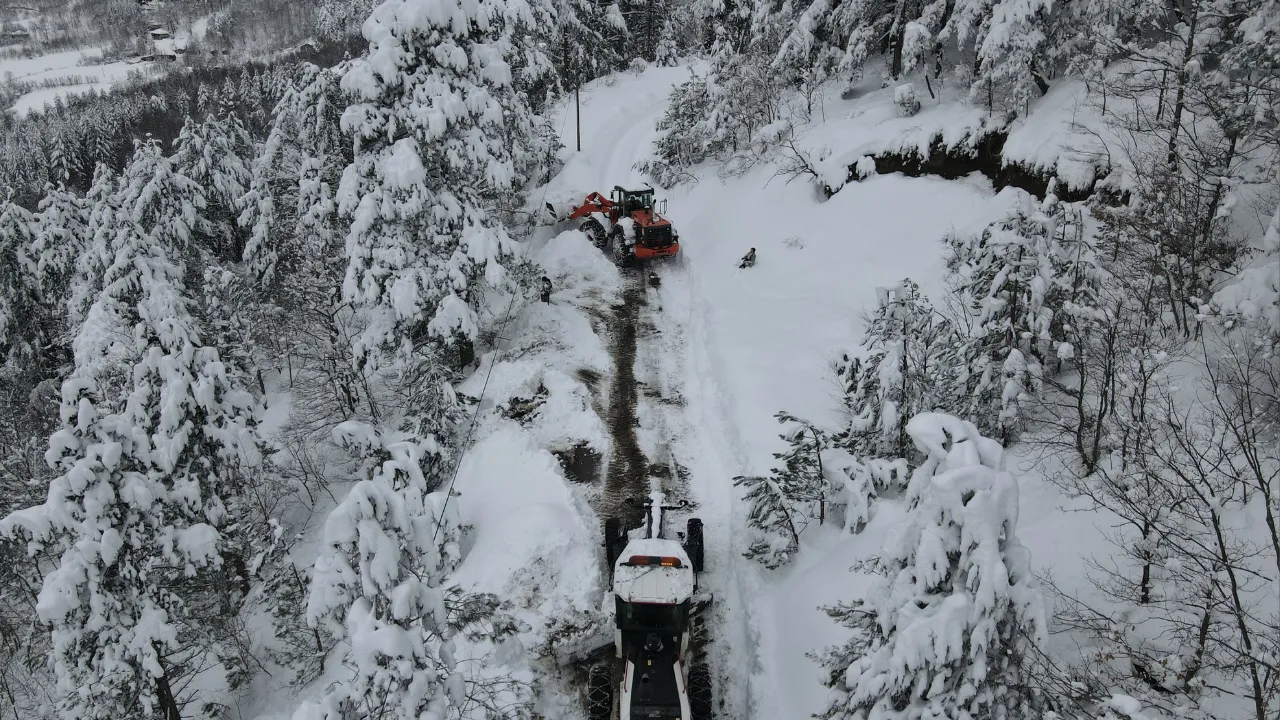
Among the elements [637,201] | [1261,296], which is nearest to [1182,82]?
[1261,296]

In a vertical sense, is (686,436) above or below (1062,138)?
below

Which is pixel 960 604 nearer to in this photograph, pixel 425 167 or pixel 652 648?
pixel 652 648

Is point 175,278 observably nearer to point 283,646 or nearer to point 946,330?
point 283,646

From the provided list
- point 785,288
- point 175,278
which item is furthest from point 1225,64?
point 175,278

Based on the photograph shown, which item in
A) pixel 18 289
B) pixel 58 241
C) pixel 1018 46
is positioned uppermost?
pixel 1018 46

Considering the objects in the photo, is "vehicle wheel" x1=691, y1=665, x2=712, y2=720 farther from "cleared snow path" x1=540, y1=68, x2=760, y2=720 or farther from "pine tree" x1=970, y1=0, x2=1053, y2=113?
"pine tree" x1=970, y1=0, x2=1053, y2=113

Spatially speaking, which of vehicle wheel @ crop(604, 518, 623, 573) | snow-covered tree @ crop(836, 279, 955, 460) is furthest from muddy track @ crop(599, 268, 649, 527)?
snow-covered tree @ crop(836, 279, 955, 460)

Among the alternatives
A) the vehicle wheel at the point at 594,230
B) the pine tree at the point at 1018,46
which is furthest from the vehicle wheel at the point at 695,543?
the vehicle wheel at the point at 594,230
